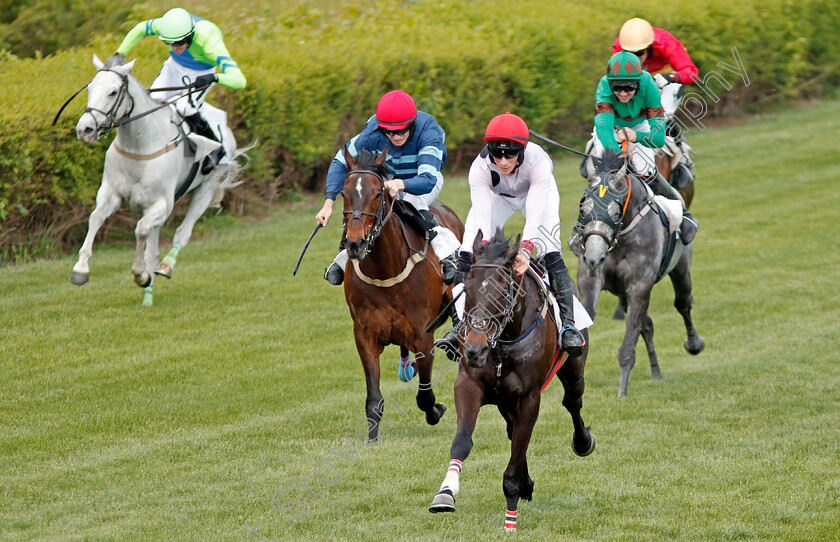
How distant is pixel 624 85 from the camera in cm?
884

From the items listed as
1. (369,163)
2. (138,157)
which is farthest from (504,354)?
(138,157)

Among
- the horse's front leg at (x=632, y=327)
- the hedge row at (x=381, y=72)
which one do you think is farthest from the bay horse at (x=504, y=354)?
the hedge row at (x=381, y=72)

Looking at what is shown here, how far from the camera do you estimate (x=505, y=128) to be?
242 inches

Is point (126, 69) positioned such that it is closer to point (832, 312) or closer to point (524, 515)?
point (524, 515)


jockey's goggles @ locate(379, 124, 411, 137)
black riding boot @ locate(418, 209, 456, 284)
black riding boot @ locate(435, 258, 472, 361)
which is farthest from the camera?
black riding boot @ locate(418, 209, 456, 284)

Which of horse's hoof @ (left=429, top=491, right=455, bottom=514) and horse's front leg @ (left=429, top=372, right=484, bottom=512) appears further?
horse's front leg @ (left=429, top=372, right=484, bottom=512)

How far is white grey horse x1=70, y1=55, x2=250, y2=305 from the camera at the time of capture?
993 centimetres

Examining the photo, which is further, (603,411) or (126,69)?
(126,69)

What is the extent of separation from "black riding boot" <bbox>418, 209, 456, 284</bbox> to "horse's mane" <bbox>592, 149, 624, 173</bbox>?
1366 millimetres

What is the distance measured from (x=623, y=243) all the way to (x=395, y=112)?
8.63 feet

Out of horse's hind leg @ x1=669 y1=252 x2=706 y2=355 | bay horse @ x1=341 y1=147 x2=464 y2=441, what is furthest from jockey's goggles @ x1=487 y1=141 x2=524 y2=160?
horse's hind leg @ x1=669 y1=252 x2=706 y2=355

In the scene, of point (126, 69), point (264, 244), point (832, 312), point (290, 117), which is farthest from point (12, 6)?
point (832, 312)

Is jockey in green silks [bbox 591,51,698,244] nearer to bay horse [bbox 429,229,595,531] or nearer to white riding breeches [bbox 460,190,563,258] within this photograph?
white riding breeches [bbox 460,190,563,258]

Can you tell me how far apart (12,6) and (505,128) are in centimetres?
1297
